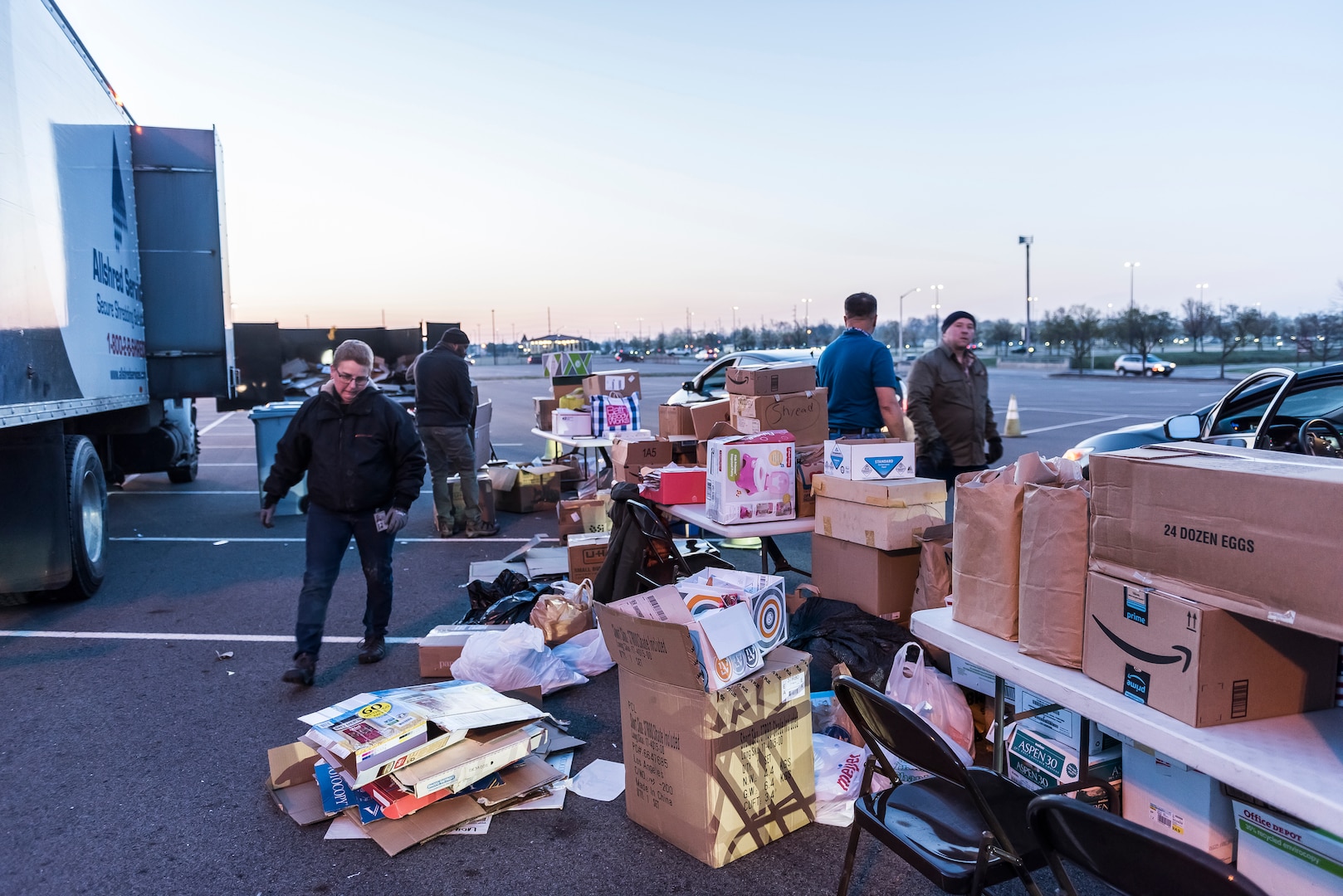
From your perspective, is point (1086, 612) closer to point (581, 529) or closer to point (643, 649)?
point (643, 649)

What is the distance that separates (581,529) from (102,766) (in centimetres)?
438

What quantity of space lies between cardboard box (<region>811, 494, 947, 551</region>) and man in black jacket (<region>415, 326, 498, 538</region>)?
5.07 meters

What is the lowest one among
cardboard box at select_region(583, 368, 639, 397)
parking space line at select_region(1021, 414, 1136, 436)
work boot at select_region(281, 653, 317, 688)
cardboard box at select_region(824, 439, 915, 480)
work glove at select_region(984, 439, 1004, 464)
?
work boot at select_region(281, 653, 317, 688)

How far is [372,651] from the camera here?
5.29m

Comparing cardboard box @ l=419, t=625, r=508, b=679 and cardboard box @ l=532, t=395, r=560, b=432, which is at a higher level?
cardboard box @ l=532, t=395, r=560, b=432

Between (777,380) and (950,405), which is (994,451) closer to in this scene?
(950,405)

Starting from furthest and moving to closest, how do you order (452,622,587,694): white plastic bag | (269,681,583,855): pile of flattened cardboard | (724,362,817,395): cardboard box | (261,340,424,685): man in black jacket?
(724,362,817,395): cardboard box < (261,340,424,685): man in black jacket < (452,622,587,694): white plastic bag < (269,681,583,855): pile of flattened cardboard

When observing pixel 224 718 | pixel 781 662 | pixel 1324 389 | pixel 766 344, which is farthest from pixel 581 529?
pixel 766 344

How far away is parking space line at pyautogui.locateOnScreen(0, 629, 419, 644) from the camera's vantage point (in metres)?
5.74

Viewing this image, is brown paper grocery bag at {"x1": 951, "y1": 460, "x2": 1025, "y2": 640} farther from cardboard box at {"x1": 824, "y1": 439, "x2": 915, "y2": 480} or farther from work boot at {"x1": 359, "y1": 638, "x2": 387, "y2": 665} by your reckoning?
work boot at {"x1": 359, "y1": 638, "x2": 387, "y2": 665}

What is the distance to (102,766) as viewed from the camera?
3.99 m

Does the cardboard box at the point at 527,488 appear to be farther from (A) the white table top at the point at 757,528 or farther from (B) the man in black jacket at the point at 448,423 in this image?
(A) the white table top at the point at 757,528

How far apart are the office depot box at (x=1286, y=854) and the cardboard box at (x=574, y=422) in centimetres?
747

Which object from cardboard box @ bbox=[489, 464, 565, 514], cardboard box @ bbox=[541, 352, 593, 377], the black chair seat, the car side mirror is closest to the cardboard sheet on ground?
the black chair seat
